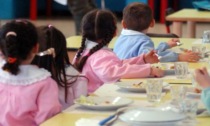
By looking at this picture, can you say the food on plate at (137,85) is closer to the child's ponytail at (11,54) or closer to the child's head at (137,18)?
the child's ponytail at (11,54)

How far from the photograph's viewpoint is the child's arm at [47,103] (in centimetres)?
241

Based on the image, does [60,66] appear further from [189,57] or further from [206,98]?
[189,57]

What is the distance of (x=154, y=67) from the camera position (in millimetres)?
3066

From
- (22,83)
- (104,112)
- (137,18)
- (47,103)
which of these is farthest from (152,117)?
(137,18)

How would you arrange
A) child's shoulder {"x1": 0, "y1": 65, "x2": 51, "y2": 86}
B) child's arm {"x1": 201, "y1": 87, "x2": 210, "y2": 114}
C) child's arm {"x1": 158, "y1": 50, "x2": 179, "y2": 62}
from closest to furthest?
child's arm {"x1": 201, "y1": 87, "x2": 210, "y2": 114} → child's shoulder {"x1": 0, "y1": 65, "x2": 51, "y2": 86} → child's arm {"x1": 158, "y1": 50, "x2": 179, "y2": 62}

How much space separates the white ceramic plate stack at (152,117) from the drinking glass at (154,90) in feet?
1.34

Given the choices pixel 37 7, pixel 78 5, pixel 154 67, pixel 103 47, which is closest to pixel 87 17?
pixel 103 47

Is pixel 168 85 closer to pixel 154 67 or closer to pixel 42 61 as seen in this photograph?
pixel 154 67

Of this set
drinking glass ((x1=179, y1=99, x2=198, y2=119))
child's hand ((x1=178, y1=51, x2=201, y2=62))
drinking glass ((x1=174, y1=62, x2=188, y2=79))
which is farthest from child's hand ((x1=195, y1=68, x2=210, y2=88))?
child's hand ((x1=178, y1=51, x2=201, y2=62))

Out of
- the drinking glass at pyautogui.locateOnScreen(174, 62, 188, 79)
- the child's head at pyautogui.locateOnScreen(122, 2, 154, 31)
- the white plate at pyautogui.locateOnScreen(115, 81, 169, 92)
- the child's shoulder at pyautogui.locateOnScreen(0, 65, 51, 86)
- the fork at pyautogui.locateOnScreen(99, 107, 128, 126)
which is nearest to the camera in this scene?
the fork at pyautogui.locateOnScreen(99, 107, 128, 126)

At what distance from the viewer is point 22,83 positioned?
8.18ft

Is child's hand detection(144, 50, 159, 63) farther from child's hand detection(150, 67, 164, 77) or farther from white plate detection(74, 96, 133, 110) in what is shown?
white plate detection(74, 96, 133, 110)

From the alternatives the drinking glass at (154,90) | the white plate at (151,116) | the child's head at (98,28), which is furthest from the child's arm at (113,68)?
the white plate at (151,116)

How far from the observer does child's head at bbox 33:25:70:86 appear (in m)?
2.77
